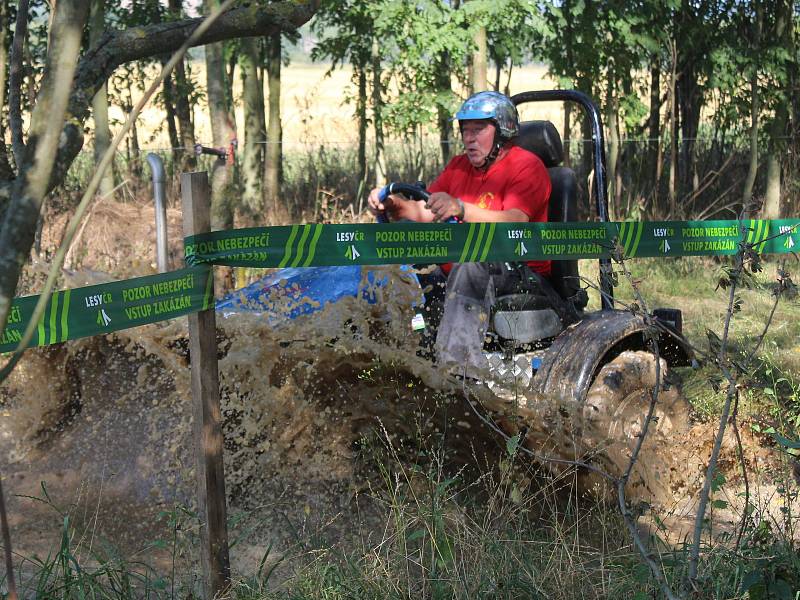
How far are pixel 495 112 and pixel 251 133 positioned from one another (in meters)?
9.57

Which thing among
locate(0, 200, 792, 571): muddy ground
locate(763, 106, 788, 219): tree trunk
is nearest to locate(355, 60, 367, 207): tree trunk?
locate(763, 106, 788, 219): tree trunk

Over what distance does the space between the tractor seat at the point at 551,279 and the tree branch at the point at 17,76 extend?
88.1 inches

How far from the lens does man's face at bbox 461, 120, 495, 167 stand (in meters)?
4.91

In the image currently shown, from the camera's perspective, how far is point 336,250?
362cm

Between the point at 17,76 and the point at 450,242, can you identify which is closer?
the point at 17,76

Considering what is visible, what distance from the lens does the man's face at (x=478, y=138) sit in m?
4.91

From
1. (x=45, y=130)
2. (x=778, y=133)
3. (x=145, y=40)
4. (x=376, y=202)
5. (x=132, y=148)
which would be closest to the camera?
(x=45, y=130)

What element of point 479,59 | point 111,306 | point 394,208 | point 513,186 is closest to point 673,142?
point 479,59

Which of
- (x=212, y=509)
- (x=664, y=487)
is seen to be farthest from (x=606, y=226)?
(x=212, y=509)

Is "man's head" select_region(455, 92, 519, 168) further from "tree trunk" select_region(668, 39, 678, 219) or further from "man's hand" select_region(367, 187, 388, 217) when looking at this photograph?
"tree trunk" select_region(668, 39, 678, 219)

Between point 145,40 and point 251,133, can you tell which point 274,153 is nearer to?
point 251,133

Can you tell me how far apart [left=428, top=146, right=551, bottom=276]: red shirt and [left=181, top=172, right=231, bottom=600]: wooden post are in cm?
182

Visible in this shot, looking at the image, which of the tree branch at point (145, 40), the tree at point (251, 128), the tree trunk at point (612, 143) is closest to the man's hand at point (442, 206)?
the tree branch at point (145, 40)

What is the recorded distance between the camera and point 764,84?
12.1 m
